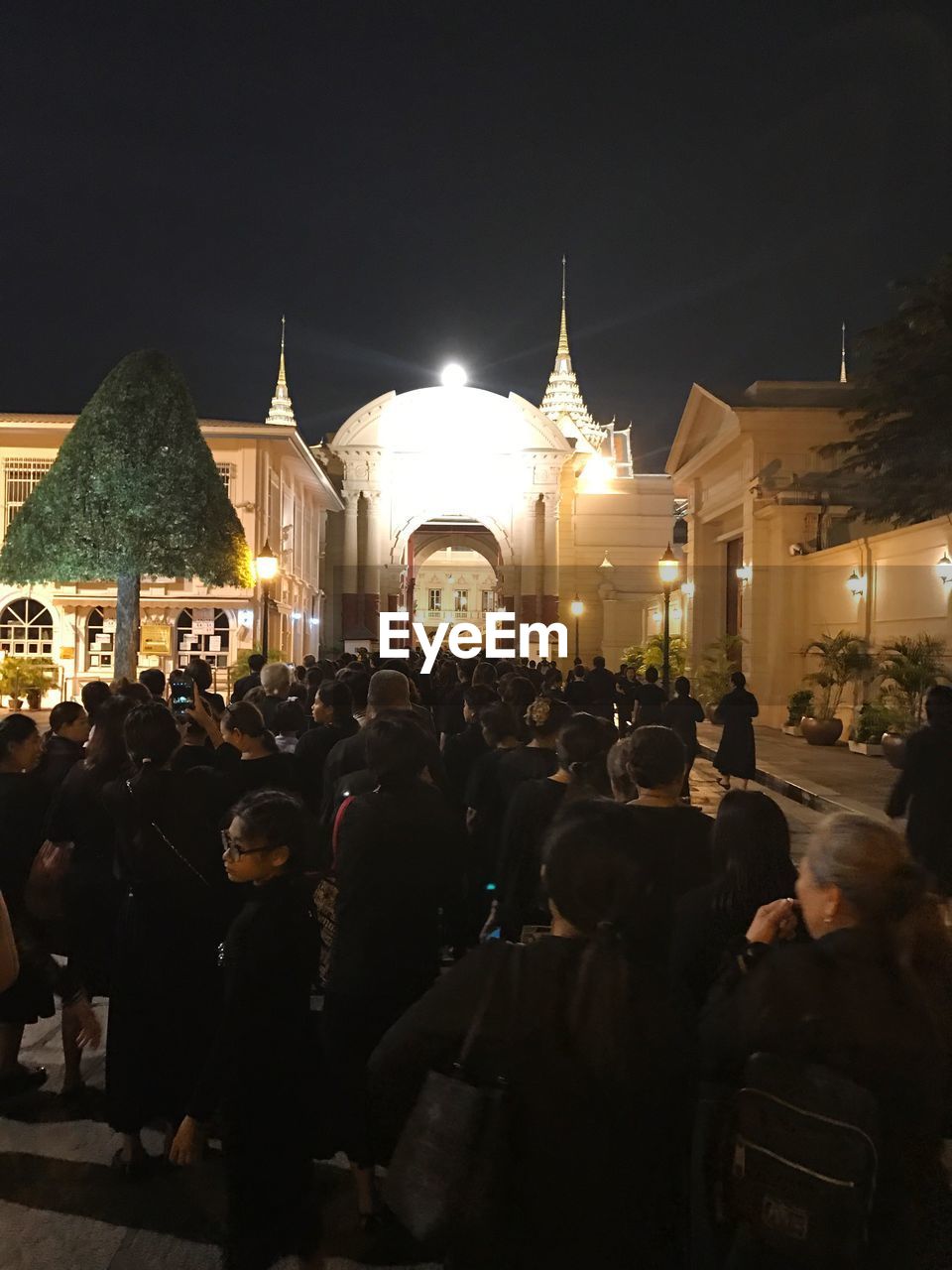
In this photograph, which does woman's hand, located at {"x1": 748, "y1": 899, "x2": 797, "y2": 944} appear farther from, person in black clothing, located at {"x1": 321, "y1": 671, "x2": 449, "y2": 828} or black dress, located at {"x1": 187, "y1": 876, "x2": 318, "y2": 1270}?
person in black clothing, located at {"x1": 321, "y1": 671, "x2": 449, "y2": 828}

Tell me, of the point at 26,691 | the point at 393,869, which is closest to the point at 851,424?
the point at 26,691

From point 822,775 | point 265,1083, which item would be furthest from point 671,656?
point 265,1083

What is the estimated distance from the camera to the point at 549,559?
49.3 metres

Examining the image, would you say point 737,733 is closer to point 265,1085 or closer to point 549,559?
point 265,1085

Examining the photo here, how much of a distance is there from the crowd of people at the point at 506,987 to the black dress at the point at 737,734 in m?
7.90

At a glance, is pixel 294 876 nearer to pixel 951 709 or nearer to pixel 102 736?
pixel 102 736

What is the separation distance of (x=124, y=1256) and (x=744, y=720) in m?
11.1

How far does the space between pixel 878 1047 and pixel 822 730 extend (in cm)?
2129

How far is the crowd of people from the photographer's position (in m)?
2.03

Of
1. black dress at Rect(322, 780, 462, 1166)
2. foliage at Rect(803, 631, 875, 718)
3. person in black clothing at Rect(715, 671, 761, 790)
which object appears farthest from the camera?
foliage at Rect(803, 631, 875, 718)

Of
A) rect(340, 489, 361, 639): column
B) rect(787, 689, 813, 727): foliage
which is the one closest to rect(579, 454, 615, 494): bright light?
rect(340, 489, 361, 639): column

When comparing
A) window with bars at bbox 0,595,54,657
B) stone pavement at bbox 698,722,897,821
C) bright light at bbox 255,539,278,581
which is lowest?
stone pavement at bbox 698,722,897,821

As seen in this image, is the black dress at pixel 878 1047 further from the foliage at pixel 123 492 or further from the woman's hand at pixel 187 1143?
the foliage at pixel 123 492

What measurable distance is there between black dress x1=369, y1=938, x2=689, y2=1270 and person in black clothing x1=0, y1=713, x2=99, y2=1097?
3088 millimetres
